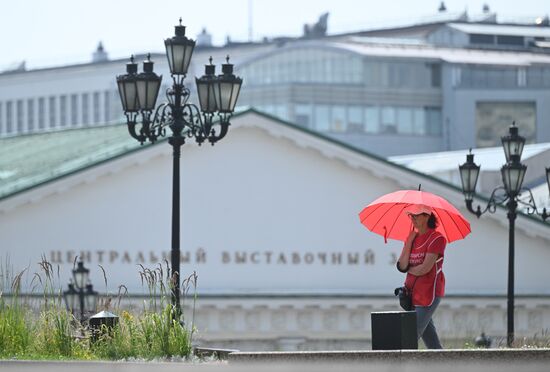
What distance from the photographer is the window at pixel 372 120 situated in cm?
10094

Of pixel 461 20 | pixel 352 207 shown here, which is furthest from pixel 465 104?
pixel 352 207

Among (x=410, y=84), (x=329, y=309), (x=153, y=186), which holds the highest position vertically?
(x=410, y=84)

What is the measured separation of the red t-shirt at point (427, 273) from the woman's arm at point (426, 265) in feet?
0.12

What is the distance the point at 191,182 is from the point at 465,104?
55.6 meters

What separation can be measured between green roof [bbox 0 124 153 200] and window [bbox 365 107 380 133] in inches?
1717

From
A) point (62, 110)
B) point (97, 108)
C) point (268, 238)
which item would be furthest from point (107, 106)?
point (268, 238)

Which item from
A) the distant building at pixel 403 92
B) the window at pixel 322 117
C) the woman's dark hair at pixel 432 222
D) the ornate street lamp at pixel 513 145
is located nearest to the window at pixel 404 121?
the distant building at pixel 403 92

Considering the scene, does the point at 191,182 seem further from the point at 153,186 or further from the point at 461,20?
the point at 461,20

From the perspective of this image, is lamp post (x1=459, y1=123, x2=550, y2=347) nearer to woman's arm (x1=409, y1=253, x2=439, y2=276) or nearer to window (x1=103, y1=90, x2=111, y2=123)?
woman's arm (x1=409, y1=253, x2=439, y2=276)

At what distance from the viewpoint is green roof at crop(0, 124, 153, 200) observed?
46375 millimetres

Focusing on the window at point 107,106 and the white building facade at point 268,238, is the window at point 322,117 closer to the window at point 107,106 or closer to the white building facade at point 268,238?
the window at point 107,106

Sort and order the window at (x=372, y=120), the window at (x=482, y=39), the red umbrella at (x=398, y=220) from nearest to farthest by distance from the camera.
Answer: the red umbrella at (x=398, y=220) < the window at (x=372, y=120) < the window at (x=482, y=39)

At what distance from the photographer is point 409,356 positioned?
1470 centimetres

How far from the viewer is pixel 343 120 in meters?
101
